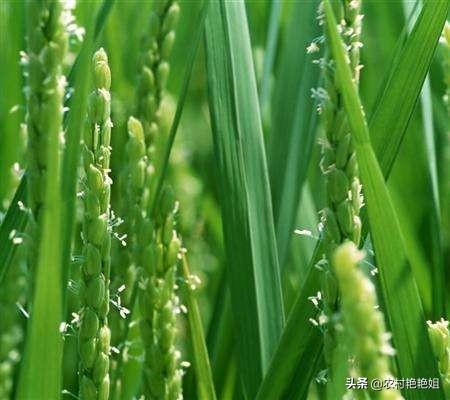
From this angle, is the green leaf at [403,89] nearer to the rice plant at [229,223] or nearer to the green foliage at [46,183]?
the rice plant at [229,223]

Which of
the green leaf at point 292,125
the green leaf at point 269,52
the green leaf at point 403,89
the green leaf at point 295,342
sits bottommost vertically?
the green leaf at point 295,342

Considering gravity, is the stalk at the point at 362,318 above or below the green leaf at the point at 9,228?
below

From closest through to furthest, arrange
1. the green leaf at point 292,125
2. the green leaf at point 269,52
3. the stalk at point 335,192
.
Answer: the stalk at point 335,192
the green leaf at point 292,125
the green leaf at point 269,52

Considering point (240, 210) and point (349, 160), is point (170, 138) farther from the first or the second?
point (349, 160)

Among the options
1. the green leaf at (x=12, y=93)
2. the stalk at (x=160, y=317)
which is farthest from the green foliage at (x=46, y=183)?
the green leaf at (x=12, y=93)

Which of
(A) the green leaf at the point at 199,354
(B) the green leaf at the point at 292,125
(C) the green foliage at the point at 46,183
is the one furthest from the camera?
(B) the green leaf at the point at 292,125

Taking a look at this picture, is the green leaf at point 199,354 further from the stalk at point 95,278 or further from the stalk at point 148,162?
the stalk at point 95,278

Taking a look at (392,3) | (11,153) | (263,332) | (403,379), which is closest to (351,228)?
(403,379)

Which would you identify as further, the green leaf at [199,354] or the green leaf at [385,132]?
the green leaf at [199,354]
